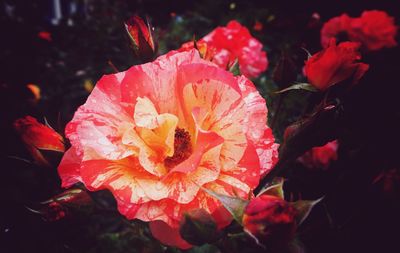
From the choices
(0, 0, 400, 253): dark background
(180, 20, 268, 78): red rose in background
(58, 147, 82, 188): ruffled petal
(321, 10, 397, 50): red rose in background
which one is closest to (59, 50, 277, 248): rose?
(58, 147, 82, 188): ruffled petal

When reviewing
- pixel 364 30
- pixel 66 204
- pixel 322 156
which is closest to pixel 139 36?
pixel 66 204

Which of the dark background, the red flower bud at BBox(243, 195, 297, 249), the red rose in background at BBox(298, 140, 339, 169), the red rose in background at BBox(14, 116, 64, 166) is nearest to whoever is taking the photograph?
the red flower bud at BBox(243, 195, 297, 249)

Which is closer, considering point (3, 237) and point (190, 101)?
point (190, 101)

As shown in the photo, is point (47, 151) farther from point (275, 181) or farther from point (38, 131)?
point (275, 181)

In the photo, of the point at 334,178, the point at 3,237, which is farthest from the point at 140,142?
the point at 334,178

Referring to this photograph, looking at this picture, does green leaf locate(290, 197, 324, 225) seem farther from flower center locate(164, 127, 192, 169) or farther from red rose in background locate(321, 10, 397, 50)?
red rose in background locate(321, 10, 397, 50)
